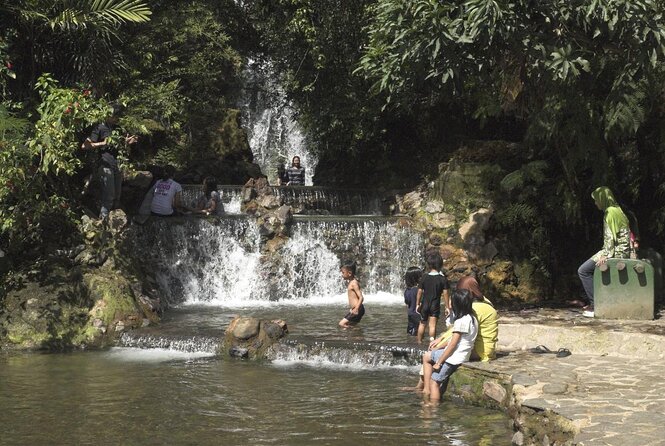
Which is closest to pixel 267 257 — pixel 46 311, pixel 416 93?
pixel 416 93

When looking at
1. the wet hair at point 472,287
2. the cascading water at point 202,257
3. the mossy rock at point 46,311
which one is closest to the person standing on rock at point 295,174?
the cascading water at point 202,257

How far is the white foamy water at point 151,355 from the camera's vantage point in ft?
40.0

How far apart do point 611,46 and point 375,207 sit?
11130mm

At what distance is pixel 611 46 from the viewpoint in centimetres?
1309

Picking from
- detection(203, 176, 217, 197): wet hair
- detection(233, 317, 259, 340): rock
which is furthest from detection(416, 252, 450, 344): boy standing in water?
detection(203, 176, 217, 197): wet hair

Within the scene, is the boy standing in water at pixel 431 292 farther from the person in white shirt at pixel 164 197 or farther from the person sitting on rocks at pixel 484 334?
the person in white shirt at pixel 164 197

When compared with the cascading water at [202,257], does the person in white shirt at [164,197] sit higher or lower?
higher

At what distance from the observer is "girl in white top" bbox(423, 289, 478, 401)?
923 cm

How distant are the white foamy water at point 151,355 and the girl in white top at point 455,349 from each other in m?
4.02

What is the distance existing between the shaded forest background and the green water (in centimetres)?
405

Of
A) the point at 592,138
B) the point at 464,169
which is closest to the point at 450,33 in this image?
the point at 592,138

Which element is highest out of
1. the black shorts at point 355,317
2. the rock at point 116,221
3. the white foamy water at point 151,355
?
the rock at point 116,221

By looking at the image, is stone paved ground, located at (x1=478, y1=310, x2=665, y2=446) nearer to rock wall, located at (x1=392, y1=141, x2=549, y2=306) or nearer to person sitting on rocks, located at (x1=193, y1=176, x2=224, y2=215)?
rock wall, located at (x1=392, y1=141, x2=549, y2=306)

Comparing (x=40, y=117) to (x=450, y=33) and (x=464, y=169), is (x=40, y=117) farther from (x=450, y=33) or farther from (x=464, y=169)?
(x=464, y=169)
